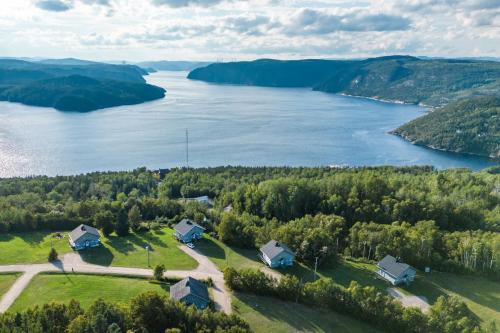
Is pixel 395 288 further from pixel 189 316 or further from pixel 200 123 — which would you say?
pixel 200 123

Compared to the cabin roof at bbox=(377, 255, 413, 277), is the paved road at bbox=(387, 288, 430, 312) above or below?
below

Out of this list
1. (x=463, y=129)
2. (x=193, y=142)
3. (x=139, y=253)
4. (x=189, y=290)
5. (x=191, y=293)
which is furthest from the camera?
(x=463, y=129)

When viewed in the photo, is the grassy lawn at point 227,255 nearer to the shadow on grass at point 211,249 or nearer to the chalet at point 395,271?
the shadow on grass at point 211,249

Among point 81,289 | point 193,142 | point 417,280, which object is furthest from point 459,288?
point 193,142

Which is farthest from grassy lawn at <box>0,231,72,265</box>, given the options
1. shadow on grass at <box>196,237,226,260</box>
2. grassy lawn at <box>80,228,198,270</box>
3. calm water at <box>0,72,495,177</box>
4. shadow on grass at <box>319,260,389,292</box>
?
calm water at <box>0,72,495,177</box>

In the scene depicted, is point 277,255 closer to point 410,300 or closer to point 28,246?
point 410,300

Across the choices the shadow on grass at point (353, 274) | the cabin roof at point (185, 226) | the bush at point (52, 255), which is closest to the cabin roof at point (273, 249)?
the shadow on grass at point (353, 274)

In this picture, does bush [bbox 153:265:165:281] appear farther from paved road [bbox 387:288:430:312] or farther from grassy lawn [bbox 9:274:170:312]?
paved road [bbox 387:288:430:312]
